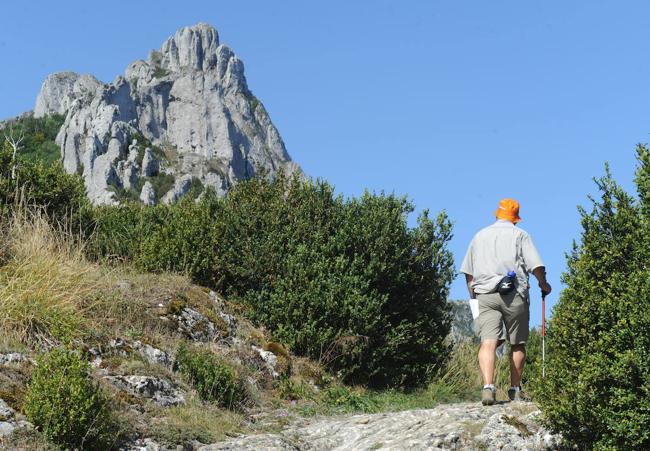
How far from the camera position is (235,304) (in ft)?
40.0

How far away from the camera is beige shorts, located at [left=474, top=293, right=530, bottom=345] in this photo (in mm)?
7574

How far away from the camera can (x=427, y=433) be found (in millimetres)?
6875

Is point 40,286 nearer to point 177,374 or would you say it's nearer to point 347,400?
point 177,374

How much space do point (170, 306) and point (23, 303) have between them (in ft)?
8.01

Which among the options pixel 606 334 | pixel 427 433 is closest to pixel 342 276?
pixel 427 433

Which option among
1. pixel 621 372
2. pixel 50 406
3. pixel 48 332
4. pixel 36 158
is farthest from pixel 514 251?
pixel 36 158

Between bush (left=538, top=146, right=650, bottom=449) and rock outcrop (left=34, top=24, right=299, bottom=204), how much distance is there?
343 ft

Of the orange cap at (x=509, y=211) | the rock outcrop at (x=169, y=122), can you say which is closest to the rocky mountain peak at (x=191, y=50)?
the rock outcrop at (x=169, y=122)

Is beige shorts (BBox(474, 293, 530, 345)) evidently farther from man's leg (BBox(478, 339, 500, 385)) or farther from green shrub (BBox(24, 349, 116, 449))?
green shrub (BBox(24, 349, 116, 449))

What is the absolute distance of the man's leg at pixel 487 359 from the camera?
7.40 metres

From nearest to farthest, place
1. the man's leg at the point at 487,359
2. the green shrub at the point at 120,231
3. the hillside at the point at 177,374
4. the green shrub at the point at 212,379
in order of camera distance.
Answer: the hillside at the point at 177,374 < the man's leg at the point at 487,359 < the green shrub at the point at 212,379 < the green shrub at the point at 120,231

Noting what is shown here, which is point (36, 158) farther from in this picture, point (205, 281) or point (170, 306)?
point (170, 306)

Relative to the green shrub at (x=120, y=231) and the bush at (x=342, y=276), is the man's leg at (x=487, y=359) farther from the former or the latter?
the green shrub at (x=120, y=231)

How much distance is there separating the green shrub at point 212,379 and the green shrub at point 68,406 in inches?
76.6
